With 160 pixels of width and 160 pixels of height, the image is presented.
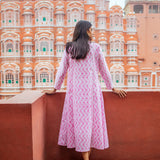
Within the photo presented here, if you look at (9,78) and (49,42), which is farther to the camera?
(49,42)

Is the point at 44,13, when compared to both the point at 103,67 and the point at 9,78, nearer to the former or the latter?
the point at 9,78

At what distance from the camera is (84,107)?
1471 mm

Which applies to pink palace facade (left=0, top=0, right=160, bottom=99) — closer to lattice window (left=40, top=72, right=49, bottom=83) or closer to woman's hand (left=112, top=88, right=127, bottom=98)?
lattice window (left=40, top=72, right=49, bottom=83)

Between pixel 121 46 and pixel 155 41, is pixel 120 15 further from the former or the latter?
pixel 155 41

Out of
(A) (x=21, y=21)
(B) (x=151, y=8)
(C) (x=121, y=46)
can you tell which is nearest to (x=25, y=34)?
(A) (x=21, y=21)

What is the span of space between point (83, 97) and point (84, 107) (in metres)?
0.07

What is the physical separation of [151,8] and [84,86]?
19.3m

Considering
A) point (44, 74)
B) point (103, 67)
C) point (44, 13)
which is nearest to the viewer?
point (103, 67)

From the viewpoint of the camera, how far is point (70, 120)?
1.54 meters

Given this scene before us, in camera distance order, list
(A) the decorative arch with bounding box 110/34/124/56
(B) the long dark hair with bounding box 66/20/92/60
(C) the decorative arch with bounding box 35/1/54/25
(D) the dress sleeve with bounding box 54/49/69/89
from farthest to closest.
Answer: (A) the decorative arch with bounding box 110/34/124/56 < (C) the decorative arch with bounding box 35/1/54/25 < (D) the dress sleeve with bounding box 54/49/69/89 < (B) the long dark hair with bounding box 66/20/92/60

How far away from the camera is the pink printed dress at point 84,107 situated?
4.82 ft

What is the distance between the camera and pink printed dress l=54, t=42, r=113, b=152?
147cm

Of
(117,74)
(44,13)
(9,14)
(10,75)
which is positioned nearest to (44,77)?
(10,75)

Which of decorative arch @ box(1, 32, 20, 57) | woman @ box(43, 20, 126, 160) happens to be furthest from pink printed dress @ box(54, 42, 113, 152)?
decorative arch @ box(1, 32, 20, 57)
